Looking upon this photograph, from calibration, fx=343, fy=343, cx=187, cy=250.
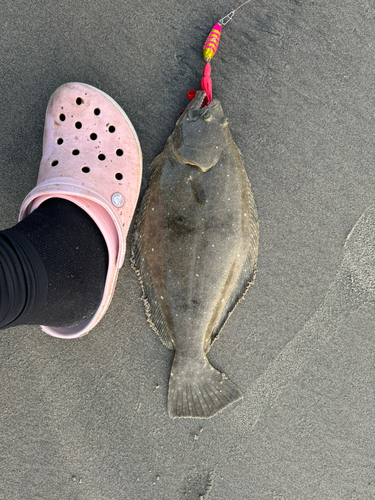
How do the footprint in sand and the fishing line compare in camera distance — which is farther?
the footprint in sand

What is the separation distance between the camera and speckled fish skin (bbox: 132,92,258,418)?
1.76 metres

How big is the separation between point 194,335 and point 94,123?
50.2 inches

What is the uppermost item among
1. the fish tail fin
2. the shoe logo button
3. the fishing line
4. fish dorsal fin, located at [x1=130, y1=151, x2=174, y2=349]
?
the fishing line

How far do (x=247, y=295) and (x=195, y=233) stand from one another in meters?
0.52

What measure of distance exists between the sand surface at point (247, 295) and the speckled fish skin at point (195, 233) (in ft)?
0.48

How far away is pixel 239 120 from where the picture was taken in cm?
196

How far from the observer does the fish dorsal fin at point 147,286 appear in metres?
1.92

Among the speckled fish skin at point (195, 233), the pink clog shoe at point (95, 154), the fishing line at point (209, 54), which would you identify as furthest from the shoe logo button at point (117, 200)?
the fishing line at point (209, 54)

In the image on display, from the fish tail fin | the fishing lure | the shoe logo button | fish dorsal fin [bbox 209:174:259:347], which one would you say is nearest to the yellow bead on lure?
the fishing lure

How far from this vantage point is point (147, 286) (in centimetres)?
195

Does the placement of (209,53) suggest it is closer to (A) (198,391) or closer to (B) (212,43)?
(B) (212,43)

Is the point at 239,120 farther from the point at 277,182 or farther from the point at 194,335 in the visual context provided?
the point at 194,335

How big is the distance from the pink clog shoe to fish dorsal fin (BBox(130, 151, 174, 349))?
0.25 ft

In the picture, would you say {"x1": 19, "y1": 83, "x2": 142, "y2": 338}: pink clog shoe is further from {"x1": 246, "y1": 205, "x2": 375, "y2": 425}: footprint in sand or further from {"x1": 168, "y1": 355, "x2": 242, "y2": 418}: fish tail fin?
{"x1": 246, "y1": 205, "x2": 375, "y2": 425}: footprint in sand
